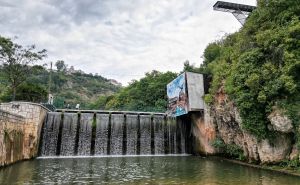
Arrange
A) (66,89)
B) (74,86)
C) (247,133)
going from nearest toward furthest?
(247,133)
(66,89)
(74,86)

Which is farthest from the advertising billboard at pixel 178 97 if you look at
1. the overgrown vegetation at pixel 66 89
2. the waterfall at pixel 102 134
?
the overgrown vegetation at pixel 66 89

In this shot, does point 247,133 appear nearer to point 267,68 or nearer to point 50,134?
point 267,68

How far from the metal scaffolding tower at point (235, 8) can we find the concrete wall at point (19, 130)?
19811 millimetres

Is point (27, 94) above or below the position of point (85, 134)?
above

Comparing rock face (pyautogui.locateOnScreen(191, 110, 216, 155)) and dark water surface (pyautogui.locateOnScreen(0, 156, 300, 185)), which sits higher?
rock face (pyautogui.locateOnScreen(191, 110, 216, 155))

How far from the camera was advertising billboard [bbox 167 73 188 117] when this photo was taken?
875 inches

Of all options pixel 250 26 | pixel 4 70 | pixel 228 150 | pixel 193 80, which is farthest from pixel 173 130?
pixel 4 70

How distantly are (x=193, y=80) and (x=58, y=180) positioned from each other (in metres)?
13.8

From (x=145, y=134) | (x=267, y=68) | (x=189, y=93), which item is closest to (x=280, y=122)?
(x=267, y=68)

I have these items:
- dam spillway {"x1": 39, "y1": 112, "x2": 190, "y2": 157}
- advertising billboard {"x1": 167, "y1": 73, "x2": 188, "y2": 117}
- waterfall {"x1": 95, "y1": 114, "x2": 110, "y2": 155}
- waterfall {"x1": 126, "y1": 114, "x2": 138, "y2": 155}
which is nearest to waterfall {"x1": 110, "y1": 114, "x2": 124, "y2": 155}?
dam spillway {"x1": 39, "y1": 112, "x2": 190, "y2": 157}

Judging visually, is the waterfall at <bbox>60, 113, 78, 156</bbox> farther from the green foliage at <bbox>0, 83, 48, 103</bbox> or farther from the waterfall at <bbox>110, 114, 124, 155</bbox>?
the green foliage at <bbox>0, 83, 48, 103</bbox>

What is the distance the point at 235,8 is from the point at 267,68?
54.8ft

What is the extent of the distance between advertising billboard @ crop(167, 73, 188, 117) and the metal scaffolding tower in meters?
10.7

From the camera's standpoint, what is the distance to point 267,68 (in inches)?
575
